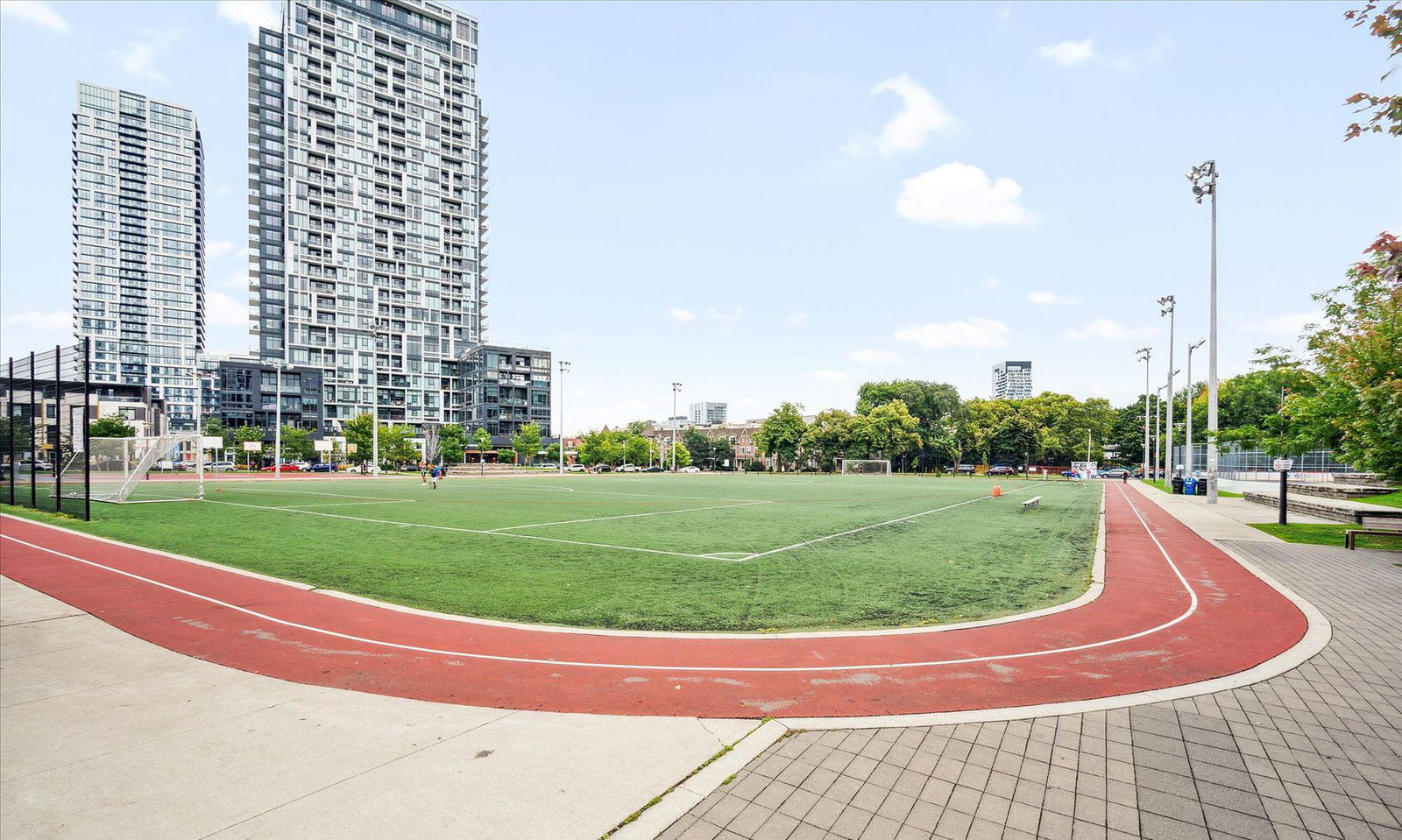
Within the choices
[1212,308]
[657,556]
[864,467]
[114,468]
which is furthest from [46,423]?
[864,467]

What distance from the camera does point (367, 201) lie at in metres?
109

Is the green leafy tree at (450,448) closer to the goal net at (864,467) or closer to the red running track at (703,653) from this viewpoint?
the goal net at (864,467)

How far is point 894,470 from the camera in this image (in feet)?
353

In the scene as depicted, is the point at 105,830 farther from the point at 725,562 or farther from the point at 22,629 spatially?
the point at 725,562

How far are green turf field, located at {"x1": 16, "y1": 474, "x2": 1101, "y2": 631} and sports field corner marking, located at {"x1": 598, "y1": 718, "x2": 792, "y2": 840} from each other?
306 centimetres

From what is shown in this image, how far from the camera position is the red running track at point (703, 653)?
18.5ft

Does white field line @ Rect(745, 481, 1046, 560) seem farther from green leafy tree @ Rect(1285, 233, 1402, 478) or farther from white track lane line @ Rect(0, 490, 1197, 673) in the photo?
green leafy tree @ Rect(1285, 233, 1402, 478)

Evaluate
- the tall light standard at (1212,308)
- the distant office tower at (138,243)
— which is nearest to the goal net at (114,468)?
the tall light standard at (1212,308)

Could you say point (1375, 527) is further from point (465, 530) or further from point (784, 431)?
point (784, 431)

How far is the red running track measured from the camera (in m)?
5.65

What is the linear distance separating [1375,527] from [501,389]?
115586 millimetres

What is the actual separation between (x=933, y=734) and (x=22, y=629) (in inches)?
427

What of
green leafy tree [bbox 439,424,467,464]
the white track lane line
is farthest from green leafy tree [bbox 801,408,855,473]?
the white track lane line

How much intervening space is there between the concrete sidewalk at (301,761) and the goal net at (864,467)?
95.2m
